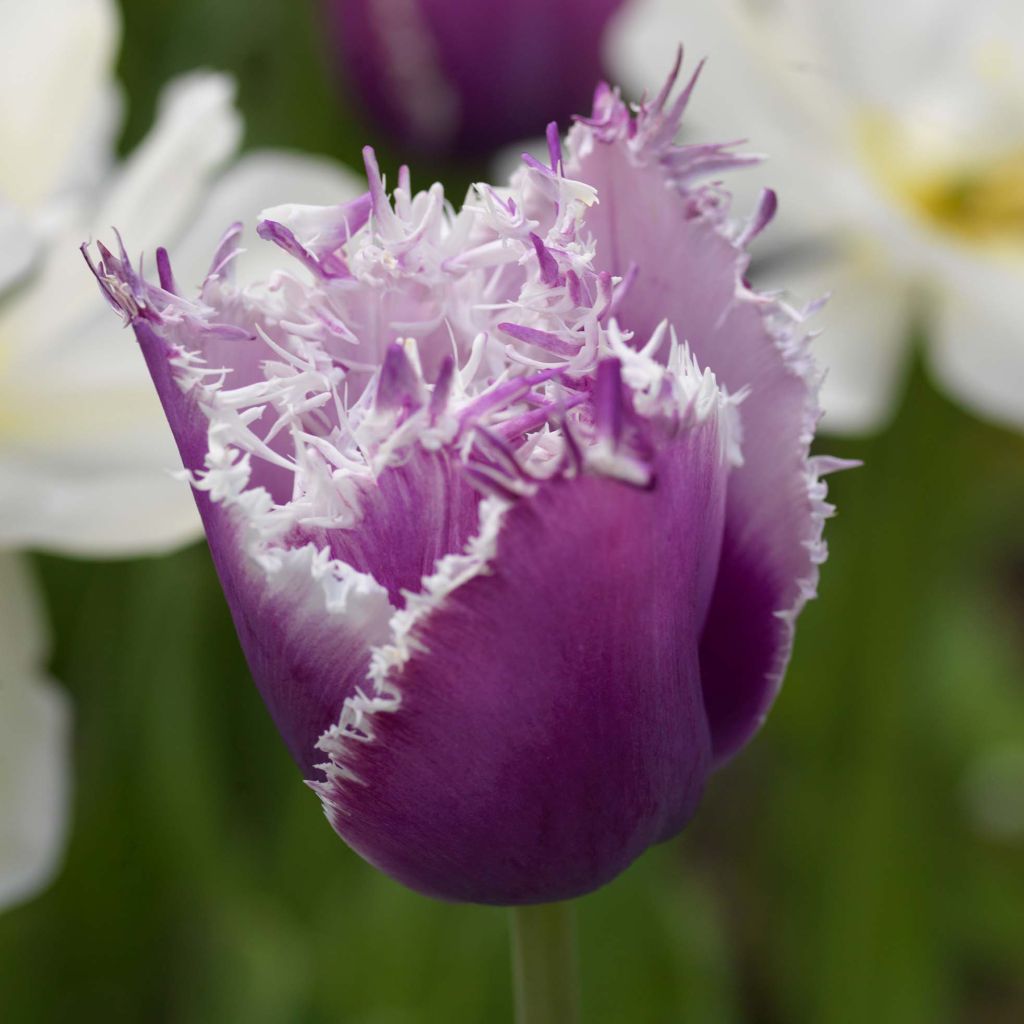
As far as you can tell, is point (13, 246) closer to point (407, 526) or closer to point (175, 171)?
point (175, 171)

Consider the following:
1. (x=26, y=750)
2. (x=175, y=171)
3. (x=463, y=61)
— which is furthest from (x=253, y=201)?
(x=463, y=61)

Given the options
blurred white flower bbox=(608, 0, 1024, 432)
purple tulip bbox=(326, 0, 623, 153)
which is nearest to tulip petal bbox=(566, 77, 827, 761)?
blurred white flower bbox=(608, 0, 1024, 432)

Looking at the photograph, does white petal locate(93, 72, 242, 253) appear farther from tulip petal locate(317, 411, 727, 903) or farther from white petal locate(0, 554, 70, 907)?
tulip petal locate(317, 411, 727, 903)

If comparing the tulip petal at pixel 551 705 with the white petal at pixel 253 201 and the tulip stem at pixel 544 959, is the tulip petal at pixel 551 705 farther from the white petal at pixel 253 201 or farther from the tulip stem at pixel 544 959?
the white petal at pixel 253 201

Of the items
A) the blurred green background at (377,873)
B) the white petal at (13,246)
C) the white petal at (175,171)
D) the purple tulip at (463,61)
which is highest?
the white petal at (13,246)

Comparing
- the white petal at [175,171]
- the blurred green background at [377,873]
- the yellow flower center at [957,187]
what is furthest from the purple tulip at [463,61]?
the white petal at [175,171]

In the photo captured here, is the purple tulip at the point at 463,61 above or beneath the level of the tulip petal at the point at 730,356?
beneath
